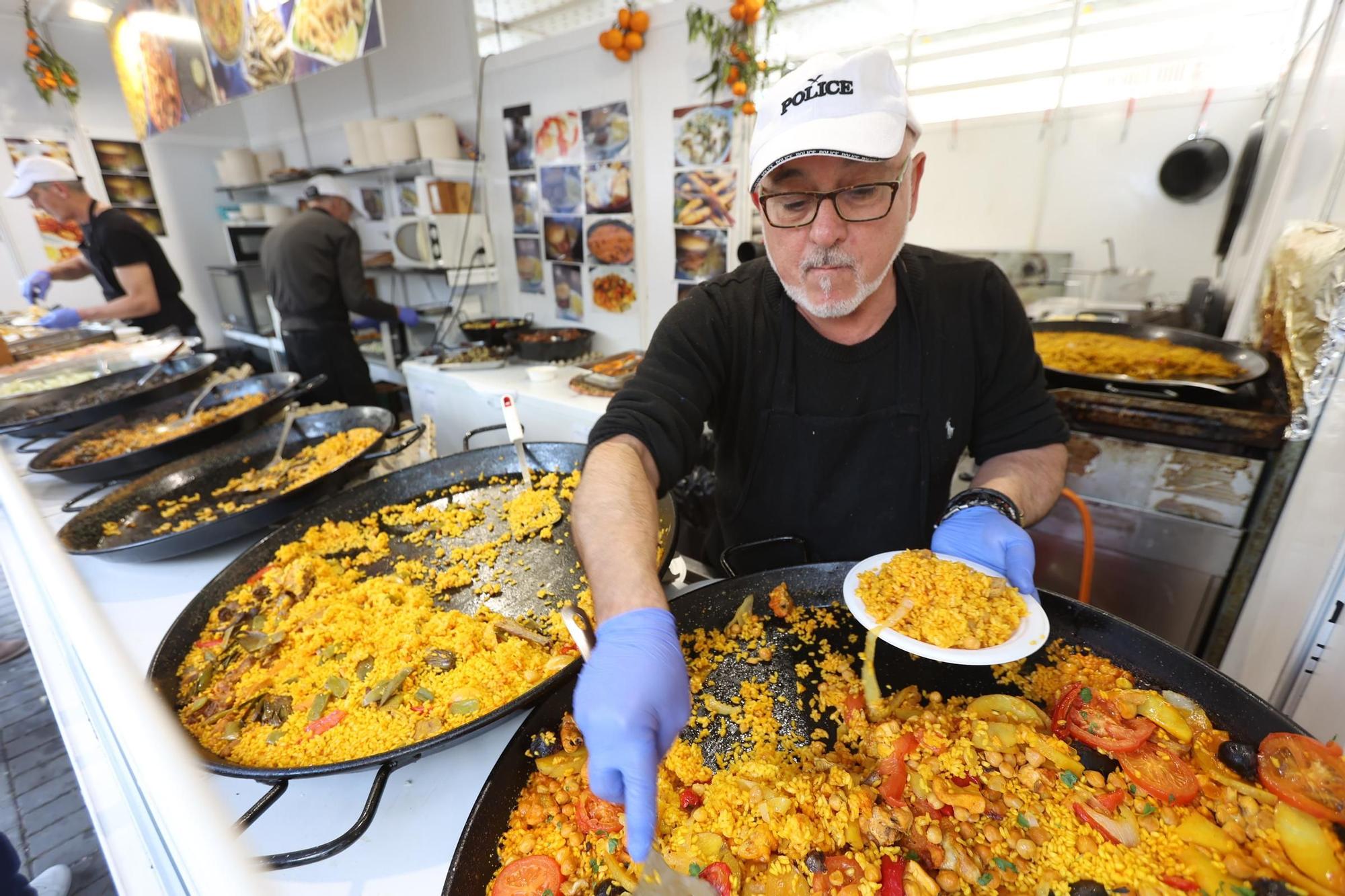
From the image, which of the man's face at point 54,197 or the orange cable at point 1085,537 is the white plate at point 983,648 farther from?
the man's face at point 54,197

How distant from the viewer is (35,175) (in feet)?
14.7

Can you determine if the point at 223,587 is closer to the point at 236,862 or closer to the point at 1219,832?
the point at 236,862

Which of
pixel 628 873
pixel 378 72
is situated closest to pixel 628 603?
pixel 628 873

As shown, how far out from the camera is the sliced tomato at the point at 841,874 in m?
0.93

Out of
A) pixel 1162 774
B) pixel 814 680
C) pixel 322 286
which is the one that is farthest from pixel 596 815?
pixel 322 286

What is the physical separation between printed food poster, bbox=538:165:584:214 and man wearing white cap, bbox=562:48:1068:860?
345 cm

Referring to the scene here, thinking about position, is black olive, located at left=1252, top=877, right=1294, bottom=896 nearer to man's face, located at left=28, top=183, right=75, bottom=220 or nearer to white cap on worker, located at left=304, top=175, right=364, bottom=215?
white cap on worker, located at left=304, top=175, right=364, bottom=215

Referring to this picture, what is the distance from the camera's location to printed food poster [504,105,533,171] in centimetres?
493

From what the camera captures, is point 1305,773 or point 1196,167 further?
point 1196,167

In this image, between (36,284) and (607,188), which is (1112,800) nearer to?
(607,188)

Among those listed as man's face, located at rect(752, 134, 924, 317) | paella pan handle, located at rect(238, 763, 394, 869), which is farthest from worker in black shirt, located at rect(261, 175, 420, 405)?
paella pan handle, located at rect(238, 763, 394, 869)

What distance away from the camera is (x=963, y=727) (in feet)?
3.81

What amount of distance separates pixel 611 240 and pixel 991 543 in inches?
159

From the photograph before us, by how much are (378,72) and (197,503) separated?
5.60 m
